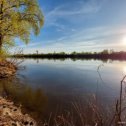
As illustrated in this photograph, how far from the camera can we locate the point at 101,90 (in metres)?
13.2

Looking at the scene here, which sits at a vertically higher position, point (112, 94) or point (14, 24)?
point (14, 24)

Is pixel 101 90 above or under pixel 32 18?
under

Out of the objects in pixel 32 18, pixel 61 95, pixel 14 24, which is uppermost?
pixel 32 18

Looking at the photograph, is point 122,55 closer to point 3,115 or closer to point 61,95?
point 61,95

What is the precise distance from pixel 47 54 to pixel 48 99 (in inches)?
3162

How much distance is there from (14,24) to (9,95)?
523cm

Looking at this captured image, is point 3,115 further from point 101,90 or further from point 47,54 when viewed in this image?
point 47,54

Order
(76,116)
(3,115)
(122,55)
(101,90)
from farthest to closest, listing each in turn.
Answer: (122,55), (101,90), (76,116), (3,115)

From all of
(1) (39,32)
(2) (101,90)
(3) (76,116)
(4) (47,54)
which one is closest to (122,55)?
(4) (47,54)

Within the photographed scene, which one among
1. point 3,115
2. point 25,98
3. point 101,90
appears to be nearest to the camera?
point 3,115

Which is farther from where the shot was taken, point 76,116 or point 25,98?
point 25,98

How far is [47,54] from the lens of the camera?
91.0 metres

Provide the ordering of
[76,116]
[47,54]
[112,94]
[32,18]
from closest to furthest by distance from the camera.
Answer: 1. [76,116]
2. [112,94]
3. [32,18]
4. [47,54]

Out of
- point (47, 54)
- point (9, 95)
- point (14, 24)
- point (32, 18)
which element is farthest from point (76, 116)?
point (47, 54)
